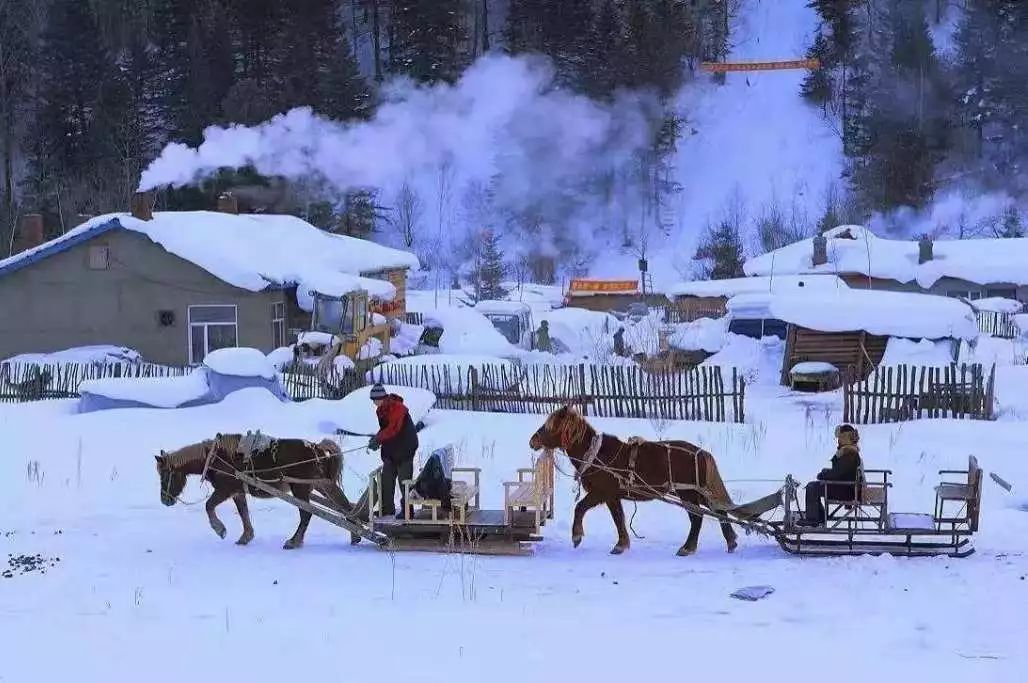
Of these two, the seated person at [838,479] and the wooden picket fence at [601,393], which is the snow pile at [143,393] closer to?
the wooden picket fence at [601,393]

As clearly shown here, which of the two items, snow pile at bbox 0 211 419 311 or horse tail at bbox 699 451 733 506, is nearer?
horse tail at bbox 699 451 733 506

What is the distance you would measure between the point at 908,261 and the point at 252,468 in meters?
37.3

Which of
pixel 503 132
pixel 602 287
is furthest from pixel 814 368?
pixel 503 132

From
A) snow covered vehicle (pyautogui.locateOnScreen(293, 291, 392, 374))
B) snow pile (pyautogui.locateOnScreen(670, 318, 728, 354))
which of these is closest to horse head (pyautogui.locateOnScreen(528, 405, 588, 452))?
snow covered vehicle (pyautogui.locateOnScreen(293, 291, 392, 374))

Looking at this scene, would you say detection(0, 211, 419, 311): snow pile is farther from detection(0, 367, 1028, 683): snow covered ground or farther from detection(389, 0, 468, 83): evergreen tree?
detection(389, 0, 468, 83): evergreen tree

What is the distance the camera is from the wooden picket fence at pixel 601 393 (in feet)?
65.0

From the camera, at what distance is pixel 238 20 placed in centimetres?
6594

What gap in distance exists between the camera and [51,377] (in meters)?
23.3

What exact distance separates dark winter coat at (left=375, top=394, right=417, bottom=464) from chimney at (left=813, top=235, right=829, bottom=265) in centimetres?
3576

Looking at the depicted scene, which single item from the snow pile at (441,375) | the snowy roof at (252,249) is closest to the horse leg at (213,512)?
the snow pile at (441,375)

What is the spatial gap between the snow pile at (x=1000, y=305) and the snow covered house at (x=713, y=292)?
5016 mm

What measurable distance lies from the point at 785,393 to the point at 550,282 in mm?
35061

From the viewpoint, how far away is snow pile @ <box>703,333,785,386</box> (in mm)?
27564

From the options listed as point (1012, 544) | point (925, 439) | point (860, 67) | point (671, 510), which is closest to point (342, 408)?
point (671, 510)
